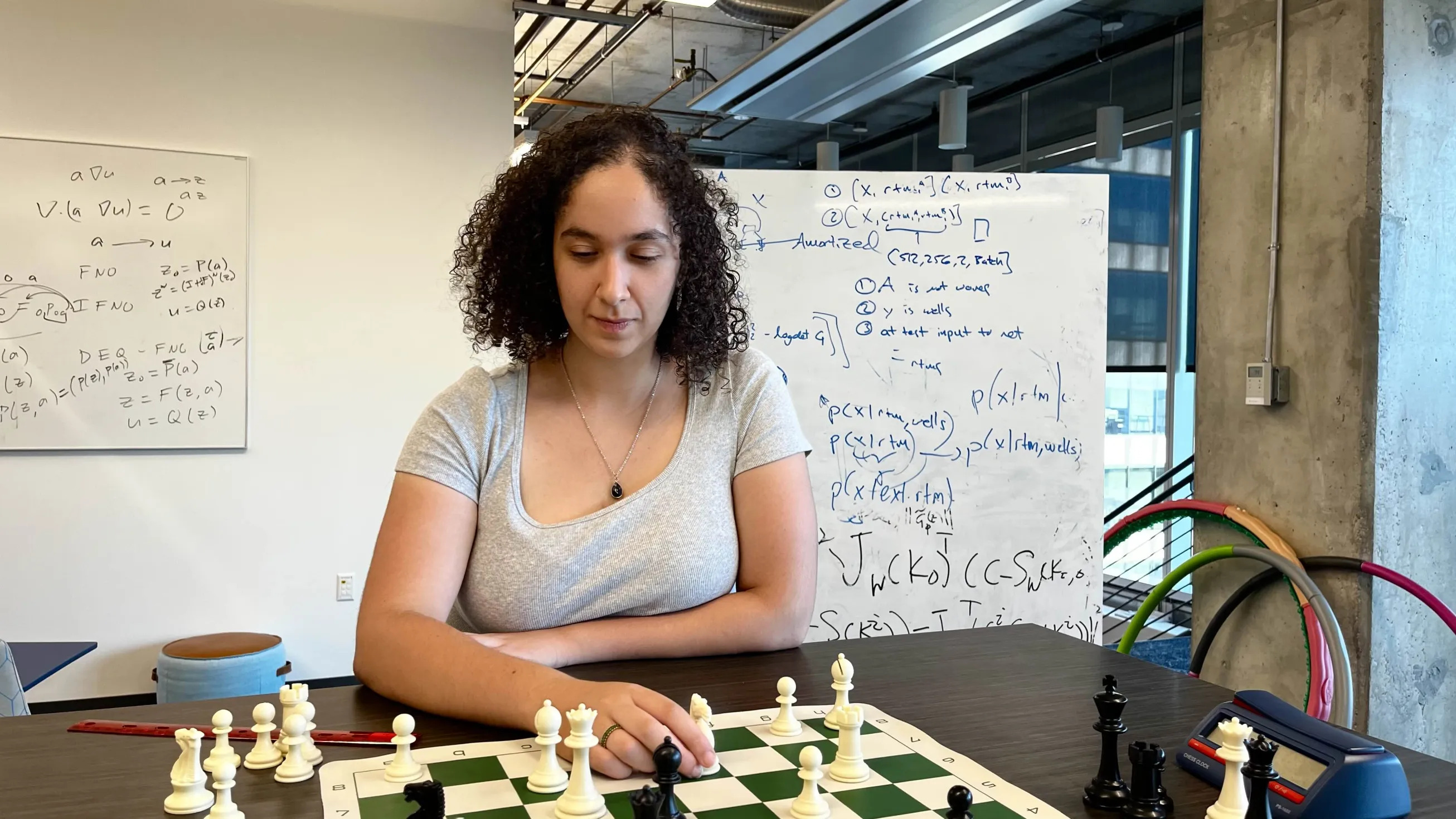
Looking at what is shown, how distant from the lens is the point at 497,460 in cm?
141

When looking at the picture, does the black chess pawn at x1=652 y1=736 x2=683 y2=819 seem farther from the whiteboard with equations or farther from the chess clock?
the whiteboard with equations

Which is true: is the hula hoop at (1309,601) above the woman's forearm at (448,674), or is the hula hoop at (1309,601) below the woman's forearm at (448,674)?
below

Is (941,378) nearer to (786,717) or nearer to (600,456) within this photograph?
(600,456)

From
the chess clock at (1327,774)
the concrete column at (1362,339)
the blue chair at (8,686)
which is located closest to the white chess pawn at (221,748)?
the chess clock at (1327,774)

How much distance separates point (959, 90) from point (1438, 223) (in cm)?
351

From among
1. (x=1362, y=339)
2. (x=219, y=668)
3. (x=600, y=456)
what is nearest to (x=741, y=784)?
(x=600, y=456)

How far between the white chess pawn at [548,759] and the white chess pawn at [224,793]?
0.23m

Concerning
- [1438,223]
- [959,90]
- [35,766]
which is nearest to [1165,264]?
[959,90]

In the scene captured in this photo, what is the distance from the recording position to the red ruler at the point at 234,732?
98cm

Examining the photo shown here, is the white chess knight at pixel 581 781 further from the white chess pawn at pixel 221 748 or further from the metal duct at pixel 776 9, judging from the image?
the metal duct at pixel 776 9

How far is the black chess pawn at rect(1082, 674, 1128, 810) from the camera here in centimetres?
84

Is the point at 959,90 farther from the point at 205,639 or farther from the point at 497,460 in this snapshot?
the point at 497,460

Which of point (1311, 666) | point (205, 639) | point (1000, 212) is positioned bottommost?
point (205, 639)

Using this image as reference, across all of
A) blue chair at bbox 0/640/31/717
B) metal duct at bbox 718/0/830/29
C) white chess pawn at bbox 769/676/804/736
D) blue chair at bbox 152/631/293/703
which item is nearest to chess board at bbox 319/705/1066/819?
white chess pawn at bbox 769/676/804/736
